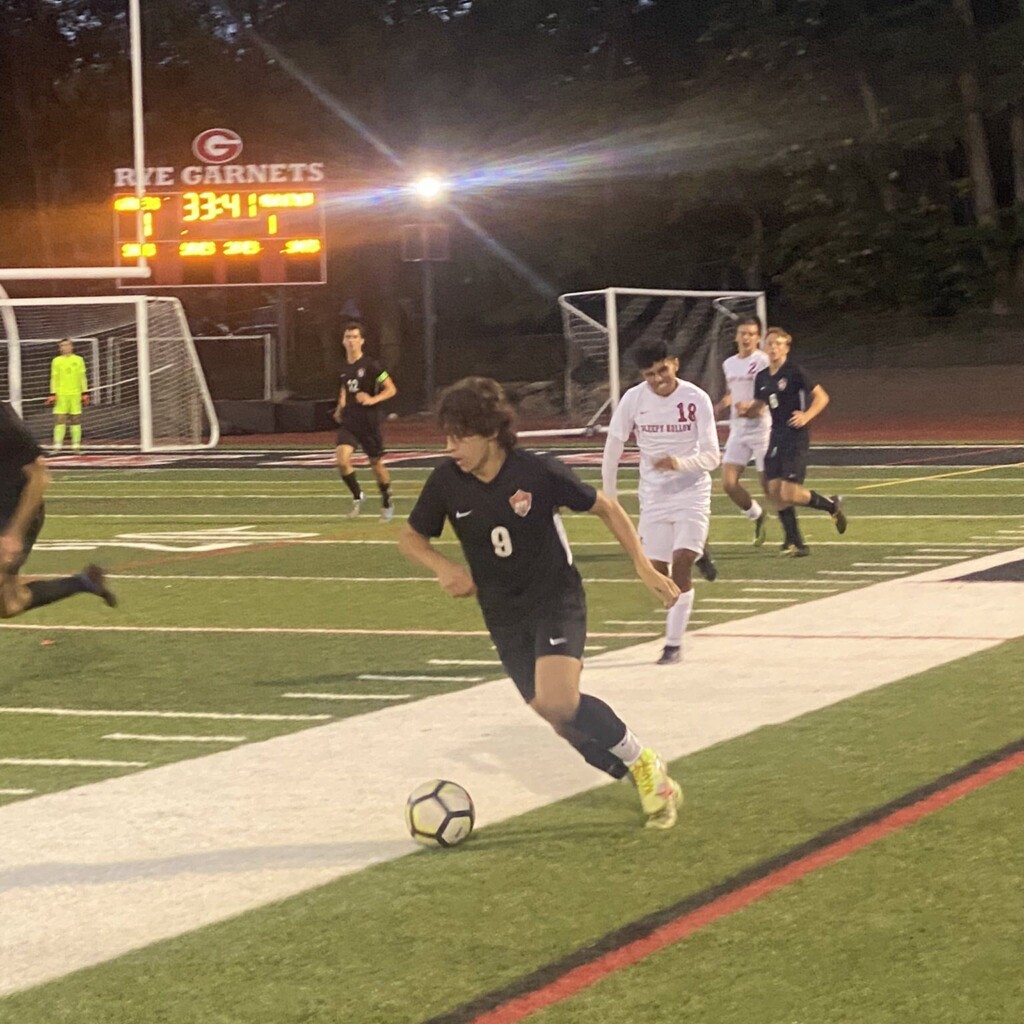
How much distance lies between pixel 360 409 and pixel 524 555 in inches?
531

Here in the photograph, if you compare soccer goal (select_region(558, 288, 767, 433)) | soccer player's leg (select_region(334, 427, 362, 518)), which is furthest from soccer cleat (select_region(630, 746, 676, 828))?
soccer goal (select_region(558, 288, 767, 433))

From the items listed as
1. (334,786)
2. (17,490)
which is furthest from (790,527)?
(334,786)

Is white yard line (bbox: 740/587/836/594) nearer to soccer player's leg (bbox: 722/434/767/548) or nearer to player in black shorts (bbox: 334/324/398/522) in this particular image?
soccer player's leg (bbox: 722/434/767/548)

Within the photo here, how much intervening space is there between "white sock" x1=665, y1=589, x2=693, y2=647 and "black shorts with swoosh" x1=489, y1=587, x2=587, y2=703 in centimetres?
353

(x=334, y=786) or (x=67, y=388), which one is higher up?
(x=334, y=786)

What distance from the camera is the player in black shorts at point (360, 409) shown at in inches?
776

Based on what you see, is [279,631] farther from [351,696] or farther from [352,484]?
[352,484]

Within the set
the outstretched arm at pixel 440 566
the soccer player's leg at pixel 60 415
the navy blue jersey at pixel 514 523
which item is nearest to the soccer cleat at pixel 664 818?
the navy blue jersey at pixel 514 523

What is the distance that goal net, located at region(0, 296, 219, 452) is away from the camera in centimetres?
3500

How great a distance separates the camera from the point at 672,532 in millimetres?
10805

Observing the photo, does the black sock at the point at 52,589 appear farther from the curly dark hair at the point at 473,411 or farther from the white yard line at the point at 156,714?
the curly dark hair at the point at 473,411

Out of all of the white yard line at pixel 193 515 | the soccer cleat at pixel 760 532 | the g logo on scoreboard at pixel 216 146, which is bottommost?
the white yard line at pixel 193 515

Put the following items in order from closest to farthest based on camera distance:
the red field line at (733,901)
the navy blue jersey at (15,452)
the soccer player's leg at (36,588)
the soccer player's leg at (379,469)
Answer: the red field line at (733,901) < the navy blue jersey at (15,452) < the soccer player's leg at (36,588) < the soccer player's leg at (379,469)

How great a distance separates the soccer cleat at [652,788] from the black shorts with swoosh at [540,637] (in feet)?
1.45
